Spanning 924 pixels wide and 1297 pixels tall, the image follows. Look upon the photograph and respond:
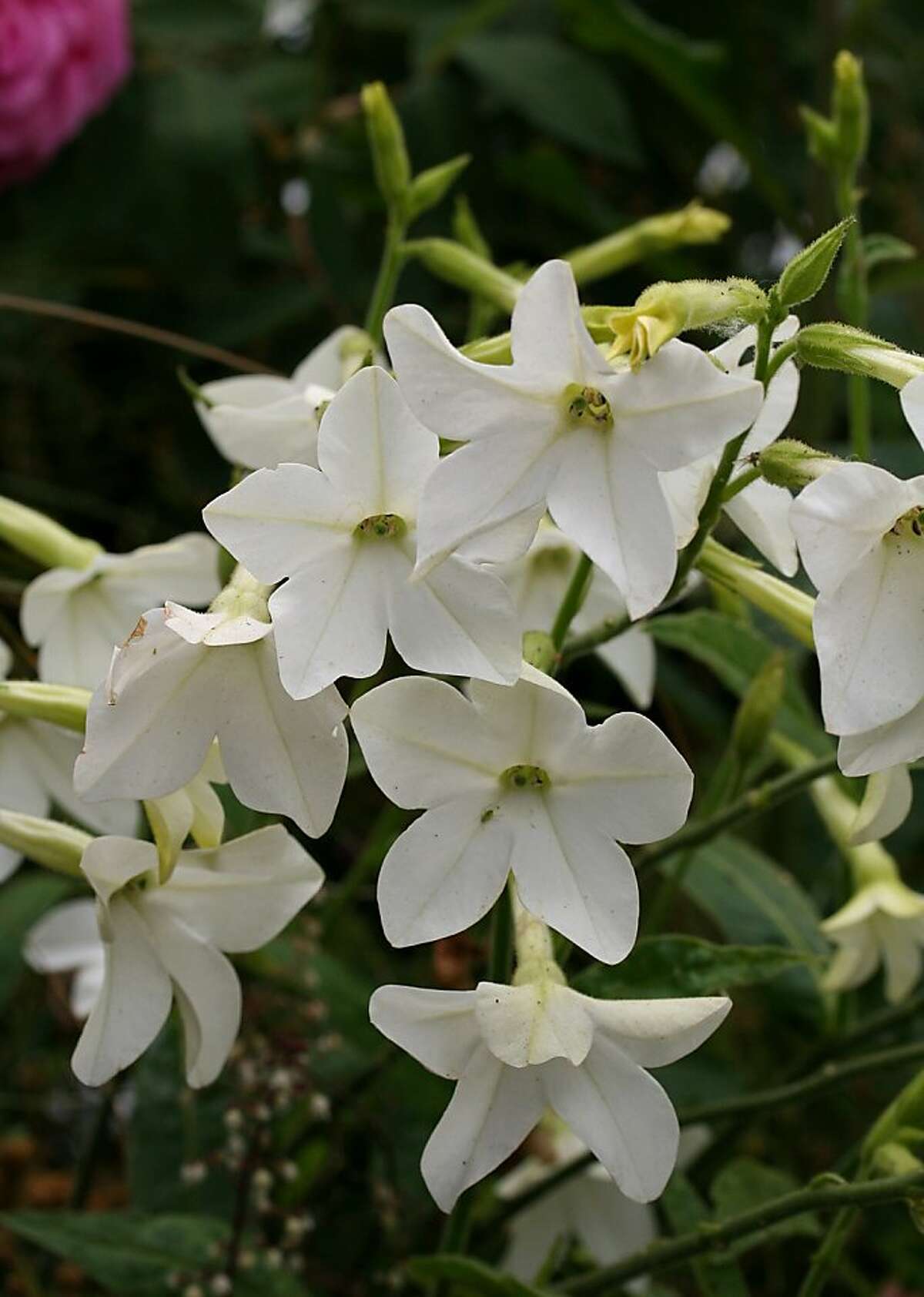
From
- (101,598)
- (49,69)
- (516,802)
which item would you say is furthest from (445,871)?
(49,69)

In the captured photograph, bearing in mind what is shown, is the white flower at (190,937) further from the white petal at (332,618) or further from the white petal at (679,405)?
the white petal at (679,405)

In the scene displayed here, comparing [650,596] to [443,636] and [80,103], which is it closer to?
[443,636]

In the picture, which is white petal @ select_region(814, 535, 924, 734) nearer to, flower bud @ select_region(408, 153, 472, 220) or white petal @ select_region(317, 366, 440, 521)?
white petal @ select_region(317, 366, 440, 521)

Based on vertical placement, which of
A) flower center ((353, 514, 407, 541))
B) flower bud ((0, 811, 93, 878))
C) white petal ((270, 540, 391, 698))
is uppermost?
flower center ((353, 514, 407, 541))

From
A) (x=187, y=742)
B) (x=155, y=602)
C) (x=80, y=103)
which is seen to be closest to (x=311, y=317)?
(x=80, y=103)

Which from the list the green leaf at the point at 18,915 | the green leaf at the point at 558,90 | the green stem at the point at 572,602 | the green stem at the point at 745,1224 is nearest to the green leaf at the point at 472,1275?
the green stem at the point at 745,1224

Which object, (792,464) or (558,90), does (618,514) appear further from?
(558,90)

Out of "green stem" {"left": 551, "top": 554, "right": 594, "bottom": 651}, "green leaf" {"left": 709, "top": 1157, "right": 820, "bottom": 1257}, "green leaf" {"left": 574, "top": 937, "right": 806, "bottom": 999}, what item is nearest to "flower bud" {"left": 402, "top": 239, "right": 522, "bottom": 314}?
"green stem" {"left": 551, "top": 554, "right": 594, "bottom": 651}
